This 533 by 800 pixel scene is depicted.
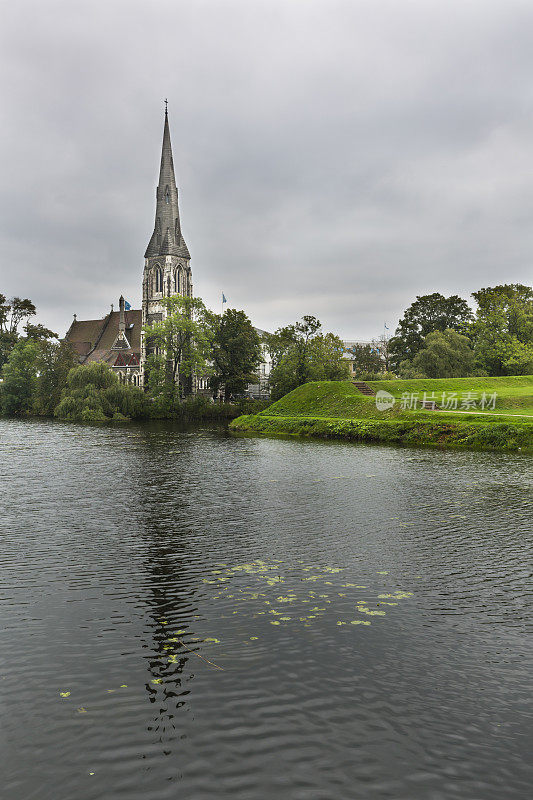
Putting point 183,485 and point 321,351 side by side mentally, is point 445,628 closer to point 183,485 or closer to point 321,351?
point 183,485

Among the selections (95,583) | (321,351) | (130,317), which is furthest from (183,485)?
(130,317)

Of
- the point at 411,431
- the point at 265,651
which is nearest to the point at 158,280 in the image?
the point at 411,431

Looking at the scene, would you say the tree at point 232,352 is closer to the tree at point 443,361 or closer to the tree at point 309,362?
the tree at point 309,362

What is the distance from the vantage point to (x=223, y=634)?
8.70 metres

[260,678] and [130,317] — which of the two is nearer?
[260,678]

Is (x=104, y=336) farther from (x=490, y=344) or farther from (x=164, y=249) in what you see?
(x=490, y=344)

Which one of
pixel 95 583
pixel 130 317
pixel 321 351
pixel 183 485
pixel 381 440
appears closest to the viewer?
pixel 95 583

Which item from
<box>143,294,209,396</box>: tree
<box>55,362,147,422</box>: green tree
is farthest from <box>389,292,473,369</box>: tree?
<box>55,362,147,422</box>: green tree

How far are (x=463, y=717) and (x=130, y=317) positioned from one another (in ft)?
454

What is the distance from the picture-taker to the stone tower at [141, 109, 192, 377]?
413ft

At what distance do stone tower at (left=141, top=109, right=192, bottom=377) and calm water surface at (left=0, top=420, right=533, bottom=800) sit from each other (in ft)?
371

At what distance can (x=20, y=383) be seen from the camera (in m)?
89.1

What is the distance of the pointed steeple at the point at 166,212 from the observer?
126562mm

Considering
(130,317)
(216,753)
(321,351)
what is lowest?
(216,753)
